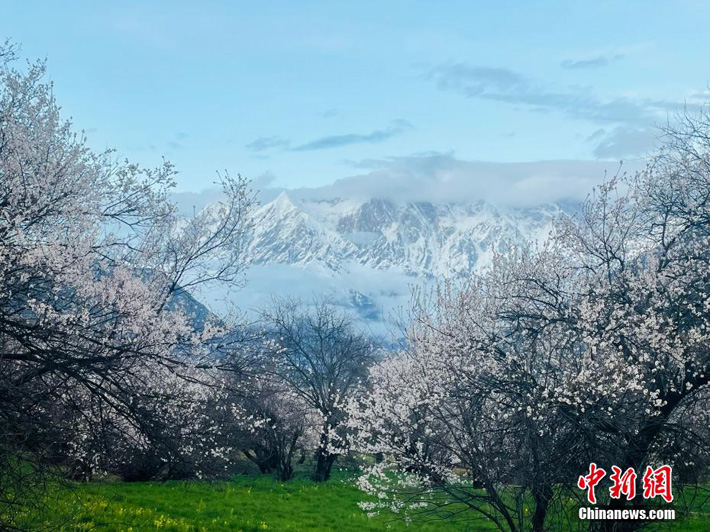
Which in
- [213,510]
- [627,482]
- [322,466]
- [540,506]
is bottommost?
[213,510]

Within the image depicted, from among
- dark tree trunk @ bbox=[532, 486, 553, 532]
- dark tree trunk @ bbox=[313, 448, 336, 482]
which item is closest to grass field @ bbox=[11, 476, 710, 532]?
dark tree trunk @ bbox=[532, 486, 553, 532]

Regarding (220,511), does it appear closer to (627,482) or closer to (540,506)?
(540,506)

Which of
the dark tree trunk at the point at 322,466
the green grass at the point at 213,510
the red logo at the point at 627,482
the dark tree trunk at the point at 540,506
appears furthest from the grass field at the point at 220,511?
the dark tree trunk at the point at 322,466

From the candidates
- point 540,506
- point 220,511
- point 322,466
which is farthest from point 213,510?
point 322,466

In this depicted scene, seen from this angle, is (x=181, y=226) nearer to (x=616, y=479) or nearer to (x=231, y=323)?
(x=231, y=323)

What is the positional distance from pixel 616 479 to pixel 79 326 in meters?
9.30

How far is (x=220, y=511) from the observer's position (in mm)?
18766

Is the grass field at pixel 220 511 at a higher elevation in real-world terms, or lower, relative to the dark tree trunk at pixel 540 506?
lower

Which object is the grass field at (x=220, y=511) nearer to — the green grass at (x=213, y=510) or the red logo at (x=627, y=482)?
the green grass at (x=213, y=510)

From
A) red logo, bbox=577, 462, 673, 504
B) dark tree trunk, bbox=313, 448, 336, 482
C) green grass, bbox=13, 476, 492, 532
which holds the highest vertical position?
red logo, bbox=577, 462, 673, 504

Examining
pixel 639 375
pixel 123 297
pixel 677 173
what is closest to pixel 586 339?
pixel 639 375

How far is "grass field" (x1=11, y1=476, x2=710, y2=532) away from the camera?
47.3 ft

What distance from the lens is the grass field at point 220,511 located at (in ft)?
47.3

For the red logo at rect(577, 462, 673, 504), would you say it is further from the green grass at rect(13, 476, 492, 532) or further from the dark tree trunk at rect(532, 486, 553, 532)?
the green grass at rect(13, 476, 492, 532)
